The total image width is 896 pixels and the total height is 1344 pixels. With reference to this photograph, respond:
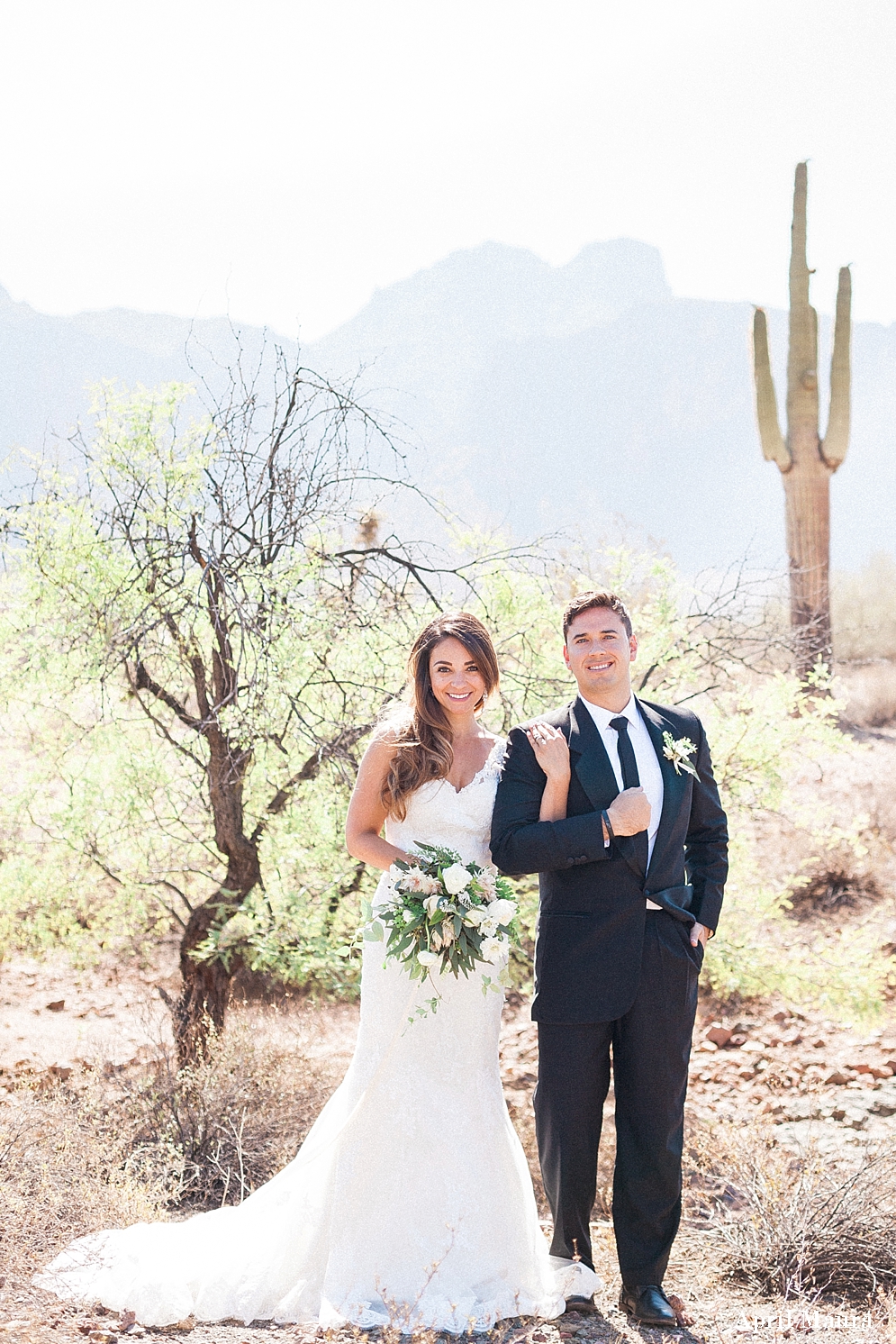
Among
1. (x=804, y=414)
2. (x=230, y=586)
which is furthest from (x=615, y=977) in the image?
(x=804, y=414)

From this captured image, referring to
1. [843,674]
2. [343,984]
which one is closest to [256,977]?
[343,984]

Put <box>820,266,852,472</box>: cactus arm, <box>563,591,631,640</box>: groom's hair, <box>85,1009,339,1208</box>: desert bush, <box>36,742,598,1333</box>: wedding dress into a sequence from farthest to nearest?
<box>820,266,852,472</box>: cactus arm → <box>85,1009,339,1208</box>: desert bush → <box>563,591,631,640</box>: groom's hair → <box>36,742,598,1333</box>: wedding dress

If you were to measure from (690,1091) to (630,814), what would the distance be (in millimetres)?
4767

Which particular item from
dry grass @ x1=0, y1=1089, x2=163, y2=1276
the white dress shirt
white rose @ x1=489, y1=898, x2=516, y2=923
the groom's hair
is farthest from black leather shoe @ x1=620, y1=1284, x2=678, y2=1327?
the groom's hair

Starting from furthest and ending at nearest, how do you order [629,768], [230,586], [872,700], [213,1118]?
[872,700]
[213,1118]
[230,586]
[629,768]

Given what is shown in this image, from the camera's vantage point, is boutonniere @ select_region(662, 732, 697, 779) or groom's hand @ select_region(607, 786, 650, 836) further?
boutonniere @ select_region(662, 732, 697, 779)

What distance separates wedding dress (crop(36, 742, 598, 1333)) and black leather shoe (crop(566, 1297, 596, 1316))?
2 centimetres

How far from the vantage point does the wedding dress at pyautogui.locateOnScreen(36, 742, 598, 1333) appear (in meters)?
3.27

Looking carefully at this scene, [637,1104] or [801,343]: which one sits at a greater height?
[801,343]

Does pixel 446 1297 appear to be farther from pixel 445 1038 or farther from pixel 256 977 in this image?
pixel 256 977

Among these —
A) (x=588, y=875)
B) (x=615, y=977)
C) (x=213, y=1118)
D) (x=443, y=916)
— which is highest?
(x=588, y=875)

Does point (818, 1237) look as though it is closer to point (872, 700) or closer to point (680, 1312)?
point (680, 1312)

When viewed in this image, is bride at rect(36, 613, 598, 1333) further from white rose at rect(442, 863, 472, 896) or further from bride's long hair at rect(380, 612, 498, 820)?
white rose at rect(442, 863, 472, 896)

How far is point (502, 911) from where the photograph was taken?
329cm
